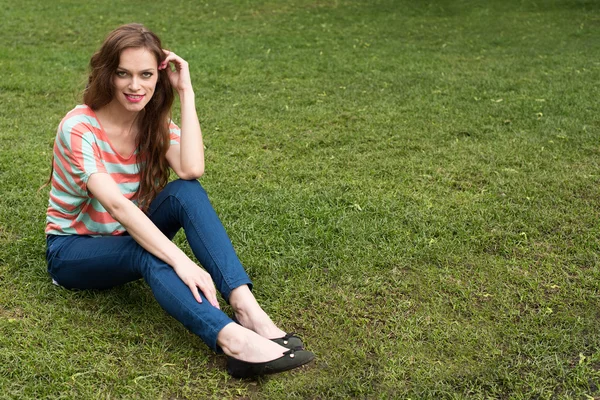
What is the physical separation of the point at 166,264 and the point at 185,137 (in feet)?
2.53

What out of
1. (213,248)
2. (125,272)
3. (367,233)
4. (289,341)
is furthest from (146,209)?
(367,233)

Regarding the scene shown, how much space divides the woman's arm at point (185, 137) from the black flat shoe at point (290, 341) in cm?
94

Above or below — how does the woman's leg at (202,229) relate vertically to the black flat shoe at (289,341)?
above

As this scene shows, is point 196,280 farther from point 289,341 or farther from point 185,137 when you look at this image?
point 185,137

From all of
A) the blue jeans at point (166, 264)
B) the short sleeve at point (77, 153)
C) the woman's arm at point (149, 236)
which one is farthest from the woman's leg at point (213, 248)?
the short sleeve at point (77, 153)

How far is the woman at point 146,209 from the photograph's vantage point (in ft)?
9.53

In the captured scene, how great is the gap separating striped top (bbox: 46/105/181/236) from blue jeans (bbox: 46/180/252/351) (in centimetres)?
8

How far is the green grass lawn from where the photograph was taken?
294 cm

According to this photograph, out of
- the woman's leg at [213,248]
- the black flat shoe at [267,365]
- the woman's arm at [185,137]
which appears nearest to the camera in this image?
the black flat shoe at [267,365]

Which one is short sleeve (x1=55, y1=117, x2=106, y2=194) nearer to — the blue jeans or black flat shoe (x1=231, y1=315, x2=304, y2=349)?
the blue jeans

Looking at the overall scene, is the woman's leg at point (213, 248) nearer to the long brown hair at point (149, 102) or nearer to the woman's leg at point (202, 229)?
the woman's leg at point (202, 229)

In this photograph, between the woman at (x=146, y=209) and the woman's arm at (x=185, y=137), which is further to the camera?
the woman's arm at (x=185, y=137)

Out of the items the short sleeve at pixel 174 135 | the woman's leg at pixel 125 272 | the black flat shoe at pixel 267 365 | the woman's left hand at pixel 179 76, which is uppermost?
the woman's left hand at pixel 179 76

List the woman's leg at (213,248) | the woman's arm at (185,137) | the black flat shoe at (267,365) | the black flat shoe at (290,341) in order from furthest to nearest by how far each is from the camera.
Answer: the woman's arm at (185,137) < the woman's leg at (213,248) < the black flat shoe at (290,341) < the black flat shoe at (267,365)
